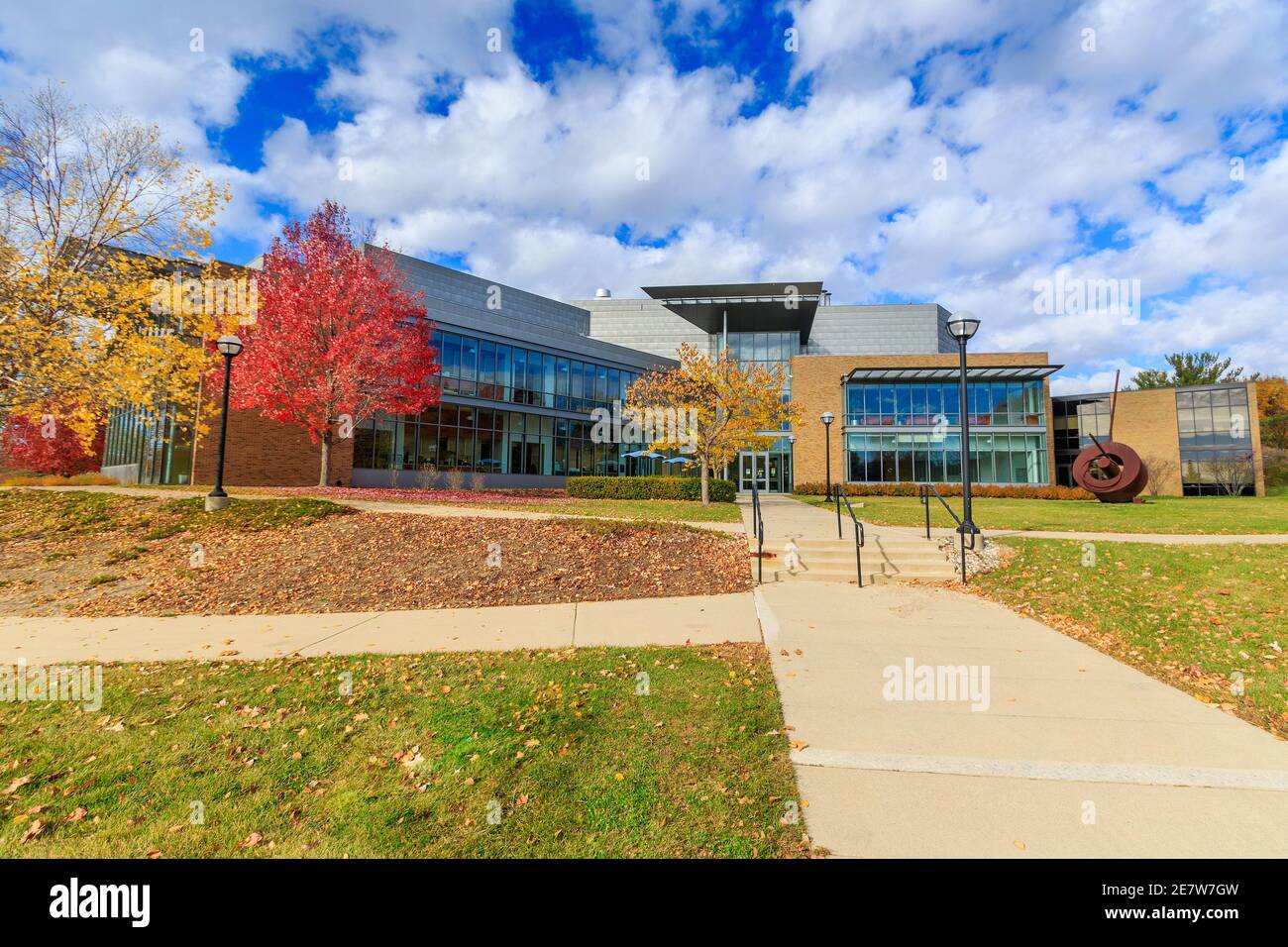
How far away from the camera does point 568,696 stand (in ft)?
14.2

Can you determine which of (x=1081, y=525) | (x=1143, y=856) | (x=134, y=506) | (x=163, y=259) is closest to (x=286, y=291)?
(x=163, y=259)

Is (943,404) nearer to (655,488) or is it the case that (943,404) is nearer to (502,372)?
(655,488)

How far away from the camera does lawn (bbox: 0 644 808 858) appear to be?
2629 mm

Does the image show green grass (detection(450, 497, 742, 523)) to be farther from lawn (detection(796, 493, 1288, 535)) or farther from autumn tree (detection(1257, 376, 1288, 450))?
autumn tree (detection(1257, 376, 1288, 450))

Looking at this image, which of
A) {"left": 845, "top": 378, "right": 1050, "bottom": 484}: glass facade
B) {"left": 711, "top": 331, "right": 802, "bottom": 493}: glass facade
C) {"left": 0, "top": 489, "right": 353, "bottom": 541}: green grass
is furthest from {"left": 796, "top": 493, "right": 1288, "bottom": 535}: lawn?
{"left": 711, "top": 331, "right": 802, "bottom": 493}: glass facade

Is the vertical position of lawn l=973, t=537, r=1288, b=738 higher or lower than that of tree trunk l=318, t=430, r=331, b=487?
lower

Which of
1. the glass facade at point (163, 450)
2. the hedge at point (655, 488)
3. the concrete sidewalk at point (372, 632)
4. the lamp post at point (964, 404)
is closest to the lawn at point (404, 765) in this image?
the concrete sidewalk at point (372, 632)

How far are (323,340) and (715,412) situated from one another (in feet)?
44.4

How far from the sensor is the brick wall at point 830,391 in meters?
33.4

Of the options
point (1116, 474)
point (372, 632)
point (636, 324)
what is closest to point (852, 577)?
point (372, 632)

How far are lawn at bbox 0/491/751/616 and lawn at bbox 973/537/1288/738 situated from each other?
4.36 meters

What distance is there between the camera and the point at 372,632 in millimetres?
6172

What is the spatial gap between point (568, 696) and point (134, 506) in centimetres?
1281

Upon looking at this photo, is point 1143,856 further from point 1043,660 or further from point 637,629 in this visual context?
point 637,629
